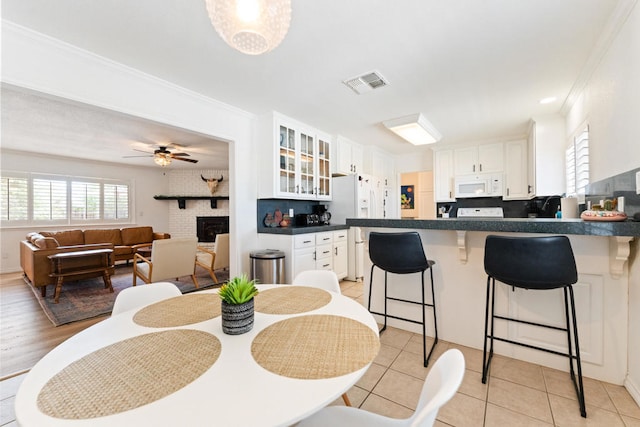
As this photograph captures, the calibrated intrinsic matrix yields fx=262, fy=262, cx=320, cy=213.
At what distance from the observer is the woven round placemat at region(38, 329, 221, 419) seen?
0.63 metres

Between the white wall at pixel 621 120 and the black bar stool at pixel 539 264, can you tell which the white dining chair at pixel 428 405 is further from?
the white wall at pixel 621 120

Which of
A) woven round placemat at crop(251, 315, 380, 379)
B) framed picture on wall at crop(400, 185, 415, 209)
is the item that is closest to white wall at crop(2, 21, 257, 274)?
woven round placemat at crop(251, 315, 380, 379)

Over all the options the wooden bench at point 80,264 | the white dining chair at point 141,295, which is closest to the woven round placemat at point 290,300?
the white dining chair at point 141,295

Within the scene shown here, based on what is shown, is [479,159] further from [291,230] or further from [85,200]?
[85,200]

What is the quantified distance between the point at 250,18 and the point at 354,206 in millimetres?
3458

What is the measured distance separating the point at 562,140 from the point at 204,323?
476 cm

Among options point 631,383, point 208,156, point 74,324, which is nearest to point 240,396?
point 631,383

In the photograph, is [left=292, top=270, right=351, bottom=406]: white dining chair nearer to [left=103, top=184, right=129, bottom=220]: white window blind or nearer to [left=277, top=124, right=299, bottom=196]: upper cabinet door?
[left=277, top=124, right=299, bottom=196]: upper cabinet door

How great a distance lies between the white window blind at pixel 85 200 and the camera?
5.97 m

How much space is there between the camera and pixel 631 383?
159 centimetres

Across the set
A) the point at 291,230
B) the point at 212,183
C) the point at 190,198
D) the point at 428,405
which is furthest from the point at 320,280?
the point at 190,198

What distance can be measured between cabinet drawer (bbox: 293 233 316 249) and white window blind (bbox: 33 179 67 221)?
5868mm

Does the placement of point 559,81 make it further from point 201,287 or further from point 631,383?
point 201,287

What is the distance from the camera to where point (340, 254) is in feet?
13.9
